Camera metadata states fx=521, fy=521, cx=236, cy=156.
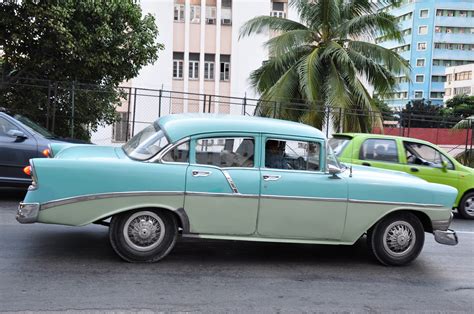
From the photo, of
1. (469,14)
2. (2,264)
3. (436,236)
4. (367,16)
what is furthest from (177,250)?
(469,14)

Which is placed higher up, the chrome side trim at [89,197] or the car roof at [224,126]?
the car roof at [224,126]

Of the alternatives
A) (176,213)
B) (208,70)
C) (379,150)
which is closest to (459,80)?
(208,70)

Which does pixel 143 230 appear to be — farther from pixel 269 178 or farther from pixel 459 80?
pixel 459 80

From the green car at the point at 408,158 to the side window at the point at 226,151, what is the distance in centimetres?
397

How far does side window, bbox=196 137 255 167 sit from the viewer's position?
5.71 m

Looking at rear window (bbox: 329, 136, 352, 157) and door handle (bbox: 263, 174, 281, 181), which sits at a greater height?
rear window (bbox: 329, 136, 352, 157)

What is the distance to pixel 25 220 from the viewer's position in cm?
536

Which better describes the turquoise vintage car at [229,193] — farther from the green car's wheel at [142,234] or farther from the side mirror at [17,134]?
the side mirror at [17,134]

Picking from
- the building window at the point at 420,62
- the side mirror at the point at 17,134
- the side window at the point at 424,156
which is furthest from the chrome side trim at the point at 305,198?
the building window at the point at 420,62

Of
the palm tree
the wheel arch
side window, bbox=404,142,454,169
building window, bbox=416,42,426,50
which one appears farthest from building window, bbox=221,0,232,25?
building window, bbox=416,42,426,50

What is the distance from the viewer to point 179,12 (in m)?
30.1

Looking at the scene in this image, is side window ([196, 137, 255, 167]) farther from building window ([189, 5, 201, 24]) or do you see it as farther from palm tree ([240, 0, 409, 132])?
building window ([189, 5, 201, 24])

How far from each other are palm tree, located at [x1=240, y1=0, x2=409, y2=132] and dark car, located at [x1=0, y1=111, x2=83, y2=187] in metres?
9.17

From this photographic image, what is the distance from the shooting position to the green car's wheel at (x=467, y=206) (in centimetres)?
1052
